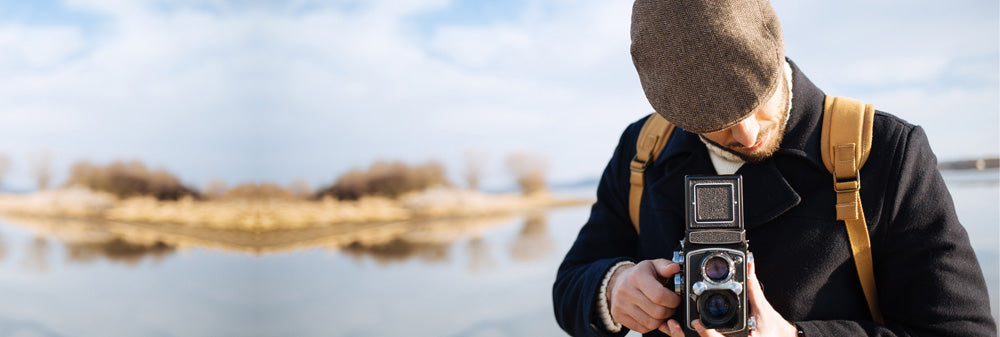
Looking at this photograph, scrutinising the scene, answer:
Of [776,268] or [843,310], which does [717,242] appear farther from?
[843,310]

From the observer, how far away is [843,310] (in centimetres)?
147

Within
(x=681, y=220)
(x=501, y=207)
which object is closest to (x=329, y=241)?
(x=501, y=207)

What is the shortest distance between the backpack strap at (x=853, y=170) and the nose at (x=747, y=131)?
191mm

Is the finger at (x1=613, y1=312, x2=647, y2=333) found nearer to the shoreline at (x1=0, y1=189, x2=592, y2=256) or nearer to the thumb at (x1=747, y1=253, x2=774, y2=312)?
the thumb at (x1=747, y1=253, x2=774, y2=312)

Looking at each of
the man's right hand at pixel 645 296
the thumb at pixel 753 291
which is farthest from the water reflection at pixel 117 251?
the thumb at pixel 753 291

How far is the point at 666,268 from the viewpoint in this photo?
4.51 feet

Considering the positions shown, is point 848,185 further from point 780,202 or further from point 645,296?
point 645,296

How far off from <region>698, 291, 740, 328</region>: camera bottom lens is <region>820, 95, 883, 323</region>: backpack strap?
37 centimetres

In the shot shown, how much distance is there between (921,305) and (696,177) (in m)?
0.58

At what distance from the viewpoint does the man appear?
1.31m

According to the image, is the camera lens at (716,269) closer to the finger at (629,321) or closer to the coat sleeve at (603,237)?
the finger at (629,321)

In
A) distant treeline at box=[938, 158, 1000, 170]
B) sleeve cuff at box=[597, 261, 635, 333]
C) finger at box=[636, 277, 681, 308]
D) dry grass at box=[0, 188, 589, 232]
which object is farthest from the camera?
dry grass at box=[0, 188, 589, 232]

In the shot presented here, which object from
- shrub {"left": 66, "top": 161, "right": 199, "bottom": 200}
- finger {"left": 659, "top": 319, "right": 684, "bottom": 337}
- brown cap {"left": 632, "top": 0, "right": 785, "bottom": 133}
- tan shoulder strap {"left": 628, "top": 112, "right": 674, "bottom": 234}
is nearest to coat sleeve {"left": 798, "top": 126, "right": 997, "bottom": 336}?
finger {"left": 659, "top": 319, "right": 684, "bottom": 337}

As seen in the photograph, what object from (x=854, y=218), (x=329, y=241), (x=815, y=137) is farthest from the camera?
(x=329, y=241)
